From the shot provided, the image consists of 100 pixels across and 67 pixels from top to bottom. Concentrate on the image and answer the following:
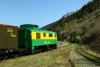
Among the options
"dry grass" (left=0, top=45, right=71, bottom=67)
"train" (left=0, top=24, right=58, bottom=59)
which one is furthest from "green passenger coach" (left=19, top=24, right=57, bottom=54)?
"dry grass" (left=0, top=45, right=71, bottom=67)

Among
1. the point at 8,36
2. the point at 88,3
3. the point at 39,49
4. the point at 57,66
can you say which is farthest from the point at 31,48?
the point at 88,3

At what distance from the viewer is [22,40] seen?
26656 millimetres

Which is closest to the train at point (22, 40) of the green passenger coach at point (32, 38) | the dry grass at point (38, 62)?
the green passenger coach at point (32, 38)

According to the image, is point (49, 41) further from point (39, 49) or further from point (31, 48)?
point (31, 48)

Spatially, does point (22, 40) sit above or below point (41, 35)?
below

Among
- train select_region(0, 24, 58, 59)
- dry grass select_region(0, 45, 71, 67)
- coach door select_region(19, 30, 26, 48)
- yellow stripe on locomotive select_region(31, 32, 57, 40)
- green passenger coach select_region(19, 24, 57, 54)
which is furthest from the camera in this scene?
yellow stripe on locomotive select_region(31, 32, 57, 40)

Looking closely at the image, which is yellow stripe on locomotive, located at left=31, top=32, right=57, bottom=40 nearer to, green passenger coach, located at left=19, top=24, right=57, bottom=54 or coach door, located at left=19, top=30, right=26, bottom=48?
green passenger coach, located at left=19, top=24, right=57, bottom=54

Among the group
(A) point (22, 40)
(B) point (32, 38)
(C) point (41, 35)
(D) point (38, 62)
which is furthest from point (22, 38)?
(D) point (38, 62)

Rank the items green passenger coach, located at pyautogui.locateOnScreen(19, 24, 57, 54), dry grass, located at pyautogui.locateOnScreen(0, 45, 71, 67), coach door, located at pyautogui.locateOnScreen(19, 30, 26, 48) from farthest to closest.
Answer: green passenger coach, located at pyautogui.locateOnScreen(19, 24, 57, 54), coach door, located at pyautogui.locateOnScreen(19, 30, 26, 48), dry grass, located at pyautogui.locateOnScreen(0, 45, 71, 67)

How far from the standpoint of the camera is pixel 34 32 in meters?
28.6

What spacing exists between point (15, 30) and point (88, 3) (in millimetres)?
94670

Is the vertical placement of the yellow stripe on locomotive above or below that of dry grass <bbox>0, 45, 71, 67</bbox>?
above

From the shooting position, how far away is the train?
21469mm

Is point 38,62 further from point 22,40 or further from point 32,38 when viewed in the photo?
point 32,38
